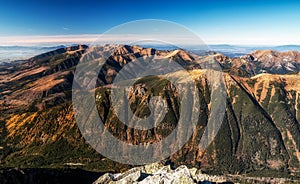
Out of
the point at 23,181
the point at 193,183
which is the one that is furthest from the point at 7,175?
the point at 193,183

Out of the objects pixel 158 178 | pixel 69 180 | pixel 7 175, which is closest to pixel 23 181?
pixel 7 175

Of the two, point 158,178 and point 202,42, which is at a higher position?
point 202,42

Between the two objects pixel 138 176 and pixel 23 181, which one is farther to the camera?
pixel 23 181

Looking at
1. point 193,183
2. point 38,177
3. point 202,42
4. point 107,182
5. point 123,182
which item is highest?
point 202,42

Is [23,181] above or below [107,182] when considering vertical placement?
below

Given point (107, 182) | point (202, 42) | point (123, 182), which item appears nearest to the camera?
point (202, 42)

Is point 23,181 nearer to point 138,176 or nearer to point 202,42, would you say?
point 138,176

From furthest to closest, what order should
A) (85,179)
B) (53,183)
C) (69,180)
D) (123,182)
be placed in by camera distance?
(85,179) → (69,180) → (53,183) → (123,182)

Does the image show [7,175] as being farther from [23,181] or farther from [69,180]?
[69,180]

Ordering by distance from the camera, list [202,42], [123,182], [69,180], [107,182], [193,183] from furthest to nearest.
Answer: [69,180] → [107,182] → [123,182] → [193,183] → [202,42]
